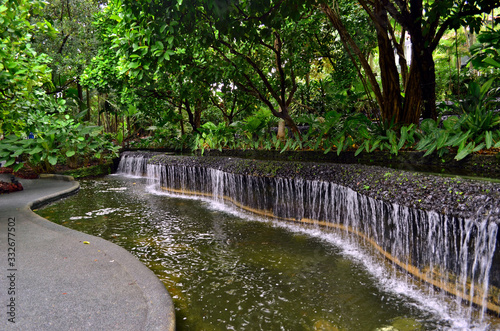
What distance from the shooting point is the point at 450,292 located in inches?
148

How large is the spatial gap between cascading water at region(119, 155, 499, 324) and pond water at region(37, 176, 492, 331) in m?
0.28

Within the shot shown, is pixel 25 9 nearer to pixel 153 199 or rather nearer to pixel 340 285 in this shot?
pixel 153 199

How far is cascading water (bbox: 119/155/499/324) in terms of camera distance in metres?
3.43

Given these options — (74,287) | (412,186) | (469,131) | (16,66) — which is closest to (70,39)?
(16,66)

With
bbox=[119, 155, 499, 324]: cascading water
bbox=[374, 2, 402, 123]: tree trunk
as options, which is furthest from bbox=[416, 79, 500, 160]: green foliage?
bbox=[119, 155, 499, 324]: cascading water

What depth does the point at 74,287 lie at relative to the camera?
11.2ft

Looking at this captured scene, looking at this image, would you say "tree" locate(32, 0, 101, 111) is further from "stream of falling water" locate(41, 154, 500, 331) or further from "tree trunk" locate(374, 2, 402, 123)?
"tree trunk" locate(374, 2, 402, 123)

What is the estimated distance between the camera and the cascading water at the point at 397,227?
3.43 meters

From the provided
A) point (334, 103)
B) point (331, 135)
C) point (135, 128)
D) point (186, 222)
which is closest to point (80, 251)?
point (186, 222)

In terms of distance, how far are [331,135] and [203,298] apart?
5.47 metres

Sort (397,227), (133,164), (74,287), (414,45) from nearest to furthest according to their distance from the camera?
(74,287) < (397,227) < (414,45) < (133,164)

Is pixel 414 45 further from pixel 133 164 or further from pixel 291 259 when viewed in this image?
pixel 133 164

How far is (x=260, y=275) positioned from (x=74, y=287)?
2158 mm

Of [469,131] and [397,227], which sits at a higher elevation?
[469,131]
